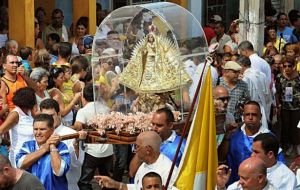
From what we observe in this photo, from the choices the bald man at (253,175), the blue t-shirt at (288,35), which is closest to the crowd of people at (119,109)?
the bald man at (253,175)

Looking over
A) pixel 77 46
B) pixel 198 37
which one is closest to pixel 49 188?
pixel 198 37

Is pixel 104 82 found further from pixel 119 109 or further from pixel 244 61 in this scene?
pixel 244 61

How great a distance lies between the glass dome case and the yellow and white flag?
2.60 metres

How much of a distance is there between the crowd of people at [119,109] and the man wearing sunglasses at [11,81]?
0.01 metres

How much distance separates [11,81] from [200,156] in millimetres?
4516

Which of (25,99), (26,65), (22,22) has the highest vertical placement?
(22,22)

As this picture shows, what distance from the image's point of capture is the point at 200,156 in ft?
30.9

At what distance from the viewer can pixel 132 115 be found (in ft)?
39.5

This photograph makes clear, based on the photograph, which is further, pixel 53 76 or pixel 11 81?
pixel 53 76

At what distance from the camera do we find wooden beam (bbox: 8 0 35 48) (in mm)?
17328

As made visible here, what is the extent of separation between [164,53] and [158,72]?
0.26m

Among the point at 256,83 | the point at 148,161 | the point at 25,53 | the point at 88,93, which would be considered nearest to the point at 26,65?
the point at 25,53

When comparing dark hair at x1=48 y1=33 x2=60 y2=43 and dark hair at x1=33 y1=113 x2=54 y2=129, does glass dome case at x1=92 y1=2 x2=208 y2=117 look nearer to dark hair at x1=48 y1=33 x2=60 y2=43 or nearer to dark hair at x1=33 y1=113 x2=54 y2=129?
dark hair at x1=33 y1=113 x2=54 y2=129

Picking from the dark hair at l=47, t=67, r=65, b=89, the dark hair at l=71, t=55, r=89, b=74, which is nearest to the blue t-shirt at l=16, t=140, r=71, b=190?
the dark hair at l=47, t=67, r=65, b=89
